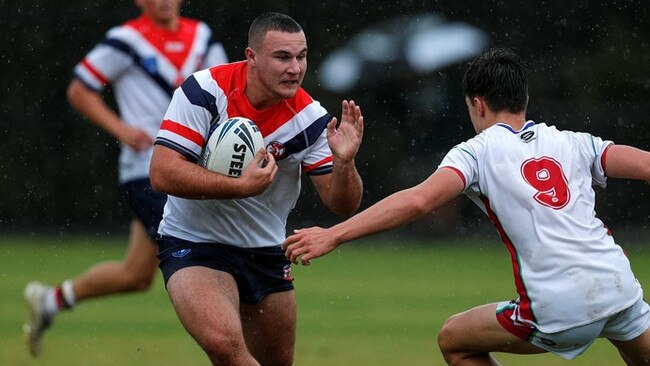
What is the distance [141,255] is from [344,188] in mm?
2840

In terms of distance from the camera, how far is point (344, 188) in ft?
19.3

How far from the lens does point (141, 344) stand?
9.41 metres

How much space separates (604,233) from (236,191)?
1.59 metres

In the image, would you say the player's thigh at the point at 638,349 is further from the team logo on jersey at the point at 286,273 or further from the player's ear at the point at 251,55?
the player's ear at the point at 251,55

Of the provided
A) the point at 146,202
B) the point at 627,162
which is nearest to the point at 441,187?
the point at 627,162

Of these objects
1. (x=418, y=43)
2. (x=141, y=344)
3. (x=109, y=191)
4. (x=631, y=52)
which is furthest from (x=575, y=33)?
(x=141, y=344)

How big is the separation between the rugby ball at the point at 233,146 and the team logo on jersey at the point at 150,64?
312 cm

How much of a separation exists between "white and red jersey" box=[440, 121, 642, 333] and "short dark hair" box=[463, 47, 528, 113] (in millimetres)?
198

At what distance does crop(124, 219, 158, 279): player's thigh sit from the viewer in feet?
27.4

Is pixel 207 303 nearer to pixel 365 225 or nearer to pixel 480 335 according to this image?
pixel 365 225

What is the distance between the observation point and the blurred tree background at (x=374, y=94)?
52.5 feet

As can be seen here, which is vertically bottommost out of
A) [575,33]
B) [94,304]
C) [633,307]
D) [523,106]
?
[94,304]

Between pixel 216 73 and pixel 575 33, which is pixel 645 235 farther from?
Answer: pixel 216 73

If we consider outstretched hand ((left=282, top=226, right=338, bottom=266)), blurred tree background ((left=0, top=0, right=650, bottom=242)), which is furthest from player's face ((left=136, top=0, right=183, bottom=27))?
blurred tree background ((left=0, top=0, right=650, bottom=242))
